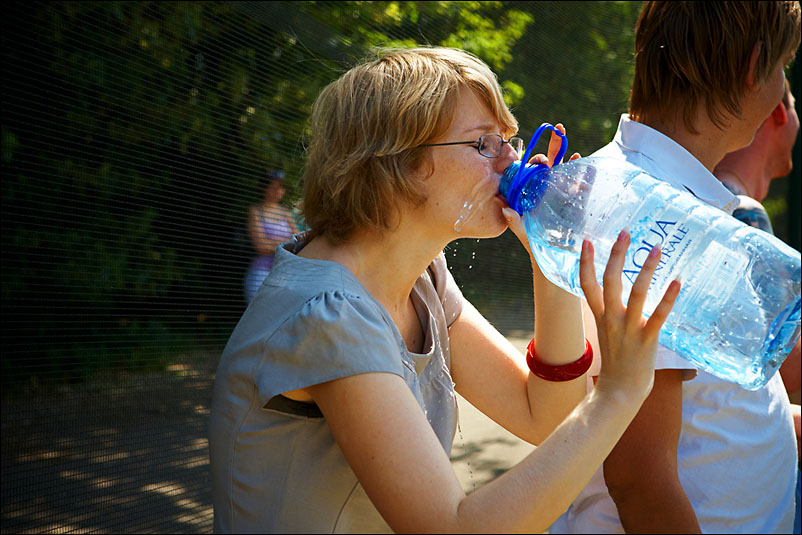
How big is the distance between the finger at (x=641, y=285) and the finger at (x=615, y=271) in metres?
0.02

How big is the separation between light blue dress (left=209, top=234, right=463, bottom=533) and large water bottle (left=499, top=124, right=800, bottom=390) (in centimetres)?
42

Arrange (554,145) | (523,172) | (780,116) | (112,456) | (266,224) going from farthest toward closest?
(266,224) → (780,116) → (112,456) → (554,145) → (523,172)

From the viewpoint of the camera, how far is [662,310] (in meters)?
1.00

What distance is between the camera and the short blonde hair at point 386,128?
1.34m

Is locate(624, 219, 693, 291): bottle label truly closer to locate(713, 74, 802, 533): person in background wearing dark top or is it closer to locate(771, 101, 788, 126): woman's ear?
locate(713, 74, 802, 533): person in background wearing dark top

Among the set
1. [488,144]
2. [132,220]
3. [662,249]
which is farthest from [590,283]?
[132,220]

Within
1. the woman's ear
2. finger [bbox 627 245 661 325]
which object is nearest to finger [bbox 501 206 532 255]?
finger [bbox 627 245 661 325]

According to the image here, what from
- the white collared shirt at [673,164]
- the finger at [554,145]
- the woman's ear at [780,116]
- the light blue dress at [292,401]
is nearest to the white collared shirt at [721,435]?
the white collared shirt at [673,164]

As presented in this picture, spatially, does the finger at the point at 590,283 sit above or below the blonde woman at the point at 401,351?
above

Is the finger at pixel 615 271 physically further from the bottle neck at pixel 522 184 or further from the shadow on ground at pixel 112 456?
the shadow on ground at pixel 112 456

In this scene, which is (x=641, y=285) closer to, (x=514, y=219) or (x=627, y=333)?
(x=627, y=333)

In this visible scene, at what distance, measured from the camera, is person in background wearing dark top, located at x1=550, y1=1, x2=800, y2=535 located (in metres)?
1.24

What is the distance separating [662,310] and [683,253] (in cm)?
32

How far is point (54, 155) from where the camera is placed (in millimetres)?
2219
